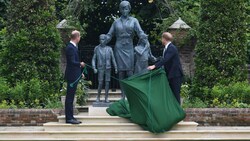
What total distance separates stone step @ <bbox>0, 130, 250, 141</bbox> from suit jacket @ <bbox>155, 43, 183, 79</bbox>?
Result: 3.81 feet

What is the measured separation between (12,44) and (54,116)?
2.78 metres

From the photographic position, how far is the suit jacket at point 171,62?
9.38m

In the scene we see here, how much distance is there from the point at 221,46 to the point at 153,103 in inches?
175

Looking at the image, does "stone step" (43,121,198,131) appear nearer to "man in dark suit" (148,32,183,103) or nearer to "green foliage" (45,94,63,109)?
"man in dark suit" (148,32,183,103)

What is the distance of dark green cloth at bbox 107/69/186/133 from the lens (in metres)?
8.99

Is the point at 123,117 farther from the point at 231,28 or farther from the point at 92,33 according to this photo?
the point at 92,33

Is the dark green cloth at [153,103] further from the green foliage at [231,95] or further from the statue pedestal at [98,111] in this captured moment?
the green foliage at [231,95]

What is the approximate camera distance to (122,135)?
9141 millimetres

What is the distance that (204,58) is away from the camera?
42.8ft

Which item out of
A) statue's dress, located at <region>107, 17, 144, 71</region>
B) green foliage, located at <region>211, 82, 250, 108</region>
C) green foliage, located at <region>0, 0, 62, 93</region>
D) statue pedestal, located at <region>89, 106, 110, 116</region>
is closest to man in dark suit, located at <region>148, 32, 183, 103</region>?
statue's dress, located at <region>107, 17, 144, 71</region>

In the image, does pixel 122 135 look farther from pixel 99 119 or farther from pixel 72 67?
pixel 72 67

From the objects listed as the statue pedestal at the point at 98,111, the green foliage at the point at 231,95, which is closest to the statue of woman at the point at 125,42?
the statue pedestal at the point at 98,111

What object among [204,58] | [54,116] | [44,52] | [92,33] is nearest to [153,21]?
[92,33]

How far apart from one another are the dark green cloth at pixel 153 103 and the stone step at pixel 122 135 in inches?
6.4
